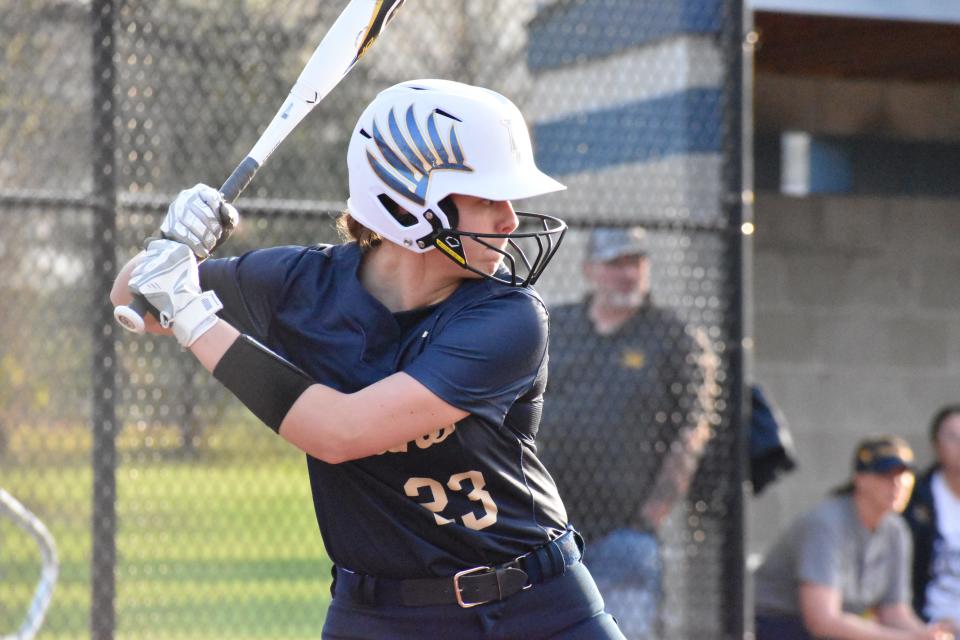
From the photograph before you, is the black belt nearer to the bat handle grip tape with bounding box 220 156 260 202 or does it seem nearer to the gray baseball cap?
the bat handle grip tape with bounding box 220 156 260 202

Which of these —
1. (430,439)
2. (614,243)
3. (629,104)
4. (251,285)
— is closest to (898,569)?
(614,243)

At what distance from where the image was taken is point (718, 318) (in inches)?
201

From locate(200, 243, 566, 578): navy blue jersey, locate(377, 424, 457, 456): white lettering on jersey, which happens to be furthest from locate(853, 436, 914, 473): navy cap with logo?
locate(377, 424, 457, 456): white lettering on jersey

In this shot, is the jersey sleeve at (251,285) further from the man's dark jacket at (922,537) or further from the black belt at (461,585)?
the man's dark jacket at (922,537)

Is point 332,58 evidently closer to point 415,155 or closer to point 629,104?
point 415,155

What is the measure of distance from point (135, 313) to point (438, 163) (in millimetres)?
617

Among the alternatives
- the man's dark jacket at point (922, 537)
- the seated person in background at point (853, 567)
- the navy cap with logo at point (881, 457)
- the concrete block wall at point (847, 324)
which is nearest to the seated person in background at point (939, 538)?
the man's dark jacket at point (922, 537)

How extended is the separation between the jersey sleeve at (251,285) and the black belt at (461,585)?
21.5 inches

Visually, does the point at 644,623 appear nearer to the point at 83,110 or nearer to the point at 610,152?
the point at 610,152

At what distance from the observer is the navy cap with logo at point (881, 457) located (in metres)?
5.43

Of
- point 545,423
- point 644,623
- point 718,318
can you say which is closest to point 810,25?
point 718,318

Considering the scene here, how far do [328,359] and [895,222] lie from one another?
6.06m

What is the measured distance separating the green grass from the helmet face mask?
7.67ft

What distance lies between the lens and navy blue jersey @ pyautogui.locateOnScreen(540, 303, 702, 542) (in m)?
5.06
